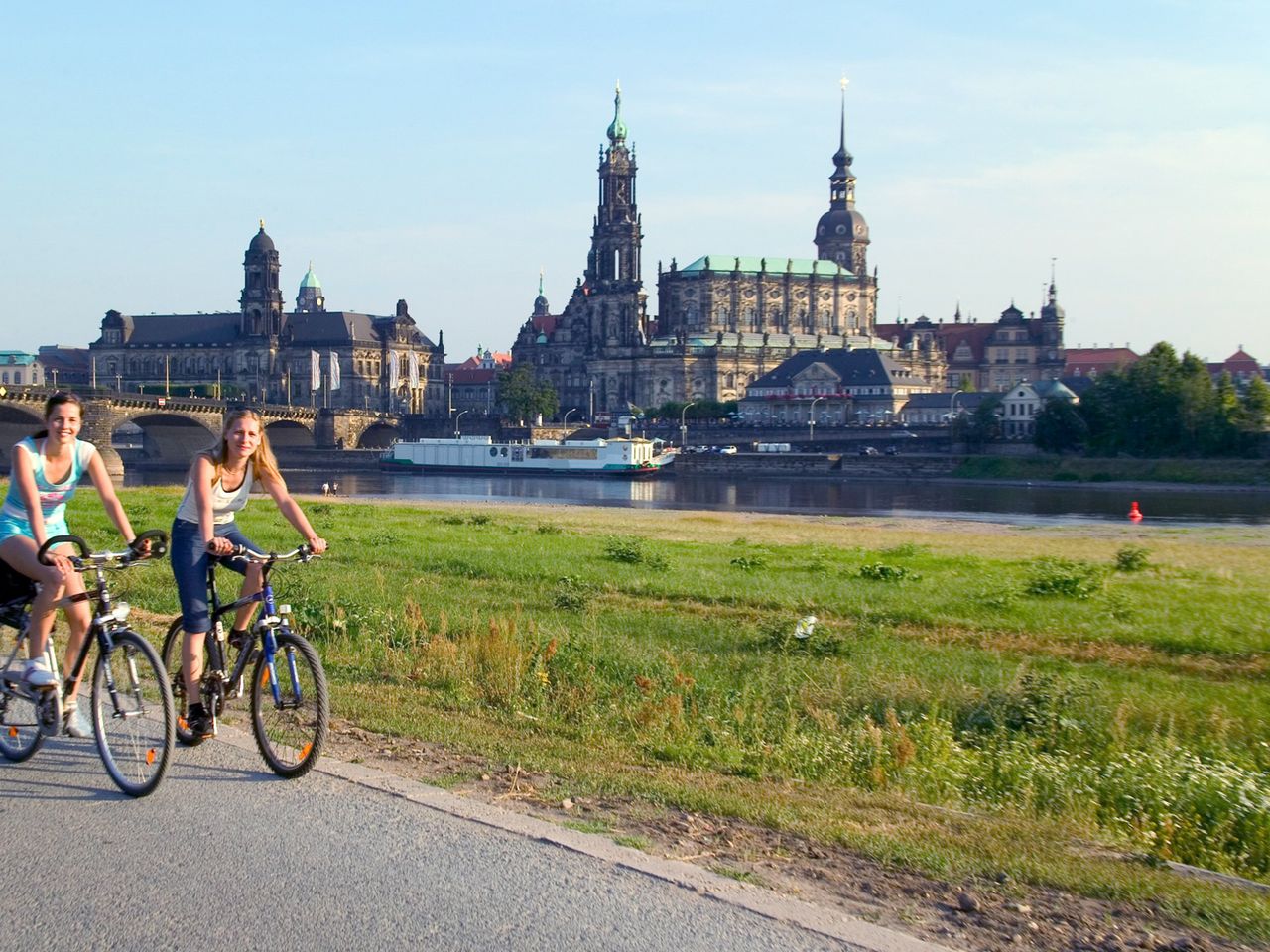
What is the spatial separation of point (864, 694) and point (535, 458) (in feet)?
314

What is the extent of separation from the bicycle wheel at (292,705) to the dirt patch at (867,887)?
0.61m

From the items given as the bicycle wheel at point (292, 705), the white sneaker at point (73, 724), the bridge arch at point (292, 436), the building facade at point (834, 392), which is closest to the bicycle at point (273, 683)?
the bicycle wheel at point (292, 705)

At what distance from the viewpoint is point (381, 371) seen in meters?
169

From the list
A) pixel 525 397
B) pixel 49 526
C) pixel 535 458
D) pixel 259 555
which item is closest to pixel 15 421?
pixel 535 458

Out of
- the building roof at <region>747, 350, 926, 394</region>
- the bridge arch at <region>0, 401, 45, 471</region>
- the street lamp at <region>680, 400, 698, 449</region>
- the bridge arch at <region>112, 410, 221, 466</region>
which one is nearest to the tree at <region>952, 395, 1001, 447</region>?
the street lamp at <region>680, 400, 698, 449</region>

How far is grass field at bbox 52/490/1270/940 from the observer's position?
733cm

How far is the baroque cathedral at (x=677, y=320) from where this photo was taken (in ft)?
502

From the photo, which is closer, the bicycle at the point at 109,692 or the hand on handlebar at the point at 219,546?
the bicycle at the point at 109,692

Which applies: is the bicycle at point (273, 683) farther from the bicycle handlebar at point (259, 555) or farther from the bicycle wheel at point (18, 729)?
the bicycle wheel at point (18, 729)

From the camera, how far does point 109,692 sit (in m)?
7.27

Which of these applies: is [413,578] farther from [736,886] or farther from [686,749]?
[736,886]

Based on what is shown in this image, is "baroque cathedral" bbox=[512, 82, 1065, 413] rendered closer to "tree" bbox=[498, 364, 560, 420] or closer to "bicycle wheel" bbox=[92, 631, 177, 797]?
"tree" bbox=[498, 364, 560, 420]

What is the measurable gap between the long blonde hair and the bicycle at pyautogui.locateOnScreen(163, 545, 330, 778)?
0.48m

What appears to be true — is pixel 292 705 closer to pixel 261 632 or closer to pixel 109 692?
pixel 261 632
